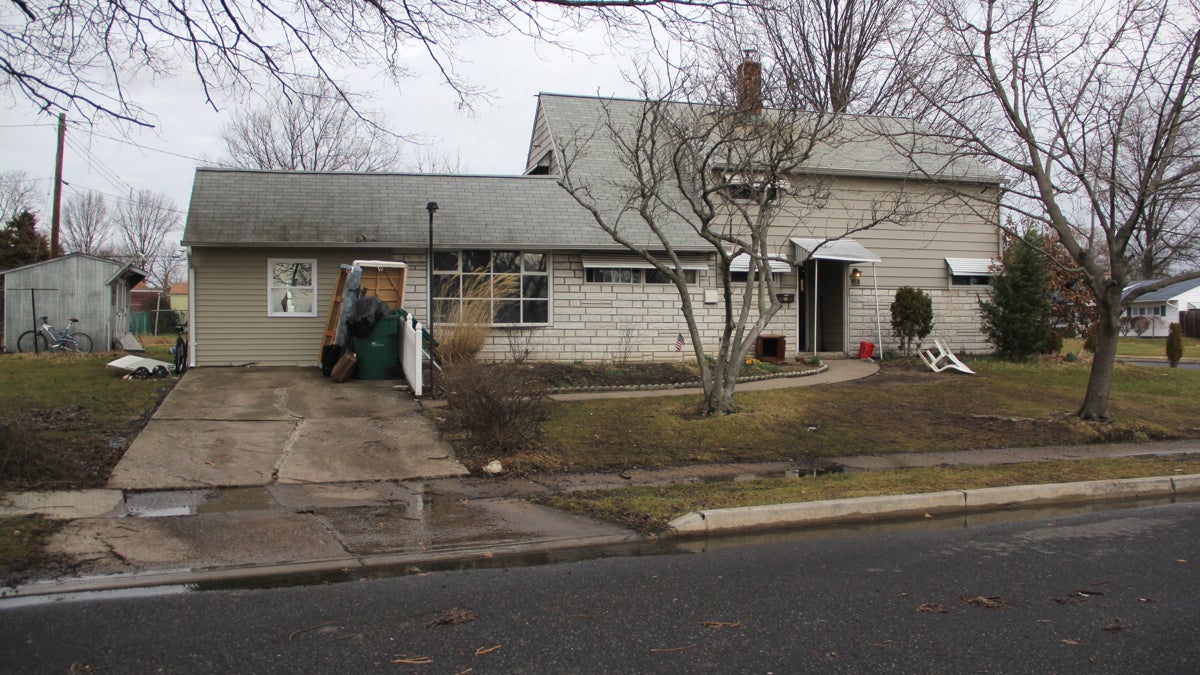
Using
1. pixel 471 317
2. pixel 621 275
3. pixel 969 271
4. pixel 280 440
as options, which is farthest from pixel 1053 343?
pixel 280 440

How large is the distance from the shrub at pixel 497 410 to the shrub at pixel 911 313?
11916mm

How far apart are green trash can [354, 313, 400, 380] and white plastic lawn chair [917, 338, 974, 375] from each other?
1072 centimetres

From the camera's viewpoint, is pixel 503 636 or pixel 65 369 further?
pixel 65 369

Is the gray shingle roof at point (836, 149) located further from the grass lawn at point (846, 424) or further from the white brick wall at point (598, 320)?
the grass lawn at point (846, 424)

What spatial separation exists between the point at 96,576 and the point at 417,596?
2.16 m

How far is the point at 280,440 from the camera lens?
393 inches

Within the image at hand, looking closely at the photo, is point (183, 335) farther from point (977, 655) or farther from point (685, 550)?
point (977, 655)

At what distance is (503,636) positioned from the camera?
4.47 m

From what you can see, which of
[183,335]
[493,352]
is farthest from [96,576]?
[183,335]

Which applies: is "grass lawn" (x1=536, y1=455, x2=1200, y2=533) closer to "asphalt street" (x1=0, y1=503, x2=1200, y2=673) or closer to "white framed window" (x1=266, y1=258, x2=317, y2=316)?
"asphalt street" (x1=0, y1=503, x2=1200, y2=673)

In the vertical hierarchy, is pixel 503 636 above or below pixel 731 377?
below

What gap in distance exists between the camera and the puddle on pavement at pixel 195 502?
23.4ft

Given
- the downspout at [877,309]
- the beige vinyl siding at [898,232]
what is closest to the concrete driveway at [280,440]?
the beige vinyl siding at [898,232]

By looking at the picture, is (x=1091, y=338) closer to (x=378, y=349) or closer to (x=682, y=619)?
(x=378, y=349)
